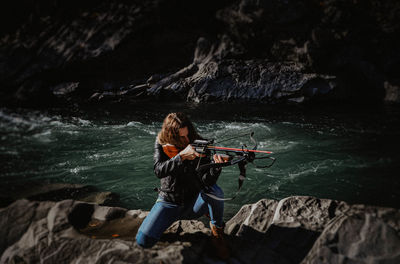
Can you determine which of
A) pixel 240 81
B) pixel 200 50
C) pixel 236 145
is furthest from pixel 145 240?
pixel 200 50

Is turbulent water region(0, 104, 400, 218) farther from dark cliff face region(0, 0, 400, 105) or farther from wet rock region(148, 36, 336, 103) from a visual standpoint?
dark cliff face region(0, 0, 400, 105)

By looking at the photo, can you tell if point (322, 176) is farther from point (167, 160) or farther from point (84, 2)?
Answer: point (84, 2)

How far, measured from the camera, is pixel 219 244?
98.3 inches

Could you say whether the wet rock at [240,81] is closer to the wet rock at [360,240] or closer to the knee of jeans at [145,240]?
the wet rock at [360,240]

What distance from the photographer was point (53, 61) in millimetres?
19703

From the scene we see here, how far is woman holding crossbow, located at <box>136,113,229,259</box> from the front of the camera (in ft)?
7.76

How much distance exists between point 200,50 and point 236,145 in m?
13.5

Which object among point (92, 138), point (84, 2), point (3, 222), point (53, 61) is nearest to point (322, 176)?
point (3, 222)

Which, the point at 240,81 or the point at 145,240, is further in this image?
the point at 240,81

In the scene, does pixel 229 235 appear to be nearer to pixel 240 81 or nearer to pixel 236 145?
pixel 236 145

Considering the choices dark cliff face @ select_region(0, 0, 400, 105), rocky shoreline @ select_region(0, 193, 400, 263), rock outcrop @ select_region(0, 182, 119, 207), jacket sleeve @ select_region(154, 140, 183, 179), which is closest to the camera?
rocky shoreline @ select_region(0, 193, 400, 263)

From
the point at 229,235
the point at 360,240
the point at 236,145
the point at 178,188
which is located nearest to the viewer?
the point at 360,240

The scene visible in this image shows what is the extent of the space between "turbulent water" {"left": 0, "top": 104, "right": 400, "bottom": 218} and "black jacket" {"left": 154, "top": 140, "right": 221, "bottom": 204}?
2042mm

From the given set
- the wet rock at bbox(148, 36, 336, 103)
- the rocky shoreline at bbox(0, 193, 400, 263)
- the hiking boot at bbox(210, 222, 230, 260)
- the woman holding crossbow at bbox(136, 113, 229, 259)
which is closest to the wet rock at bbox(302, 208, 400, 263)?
the rocky shoreline at bbox(0, 193, 400, 263)
